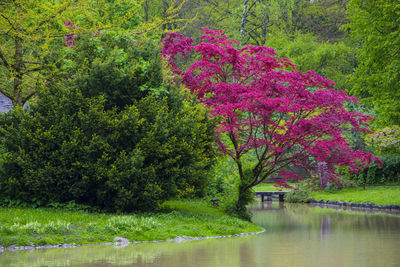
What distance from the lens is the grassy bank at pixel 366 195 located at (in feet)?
77.3

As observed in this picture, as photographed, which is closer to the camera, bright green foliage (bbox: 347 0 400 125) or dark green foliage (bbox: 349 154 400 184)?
bright green foliage (bbox: 347 0 400 125)

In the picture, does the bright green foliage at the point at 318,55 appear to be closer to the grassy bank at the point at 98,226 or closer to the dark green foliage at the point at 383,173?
the dark green foliage at the point at 383,173

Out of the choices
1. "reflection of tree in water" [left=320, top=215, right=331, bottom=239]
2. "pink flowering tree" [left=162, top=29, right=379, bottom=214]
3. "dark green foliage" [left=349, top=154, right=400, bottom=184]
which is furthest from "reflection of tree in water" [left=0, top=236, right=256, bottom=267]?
"dark green foliage" [left=349, top=154, right=400, bottom=184]

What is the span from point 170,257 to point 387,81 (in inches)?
532

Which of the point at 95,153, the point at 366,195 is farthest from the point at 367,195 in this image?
the point at 95,153

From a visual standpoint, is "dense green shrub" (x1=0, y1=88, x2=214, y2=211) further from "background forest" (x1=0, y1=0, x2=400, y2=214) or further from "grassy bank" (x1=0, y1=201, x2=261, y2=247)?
"grassy bank" (x1=0, y1=201, x2=261, y2=247)

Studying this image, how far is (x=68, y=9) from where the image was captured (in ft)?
46.4

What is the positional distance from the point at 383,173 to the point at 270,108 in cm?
2068

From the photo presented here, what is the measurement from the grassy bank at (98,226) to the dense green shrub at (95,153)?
2.43ft

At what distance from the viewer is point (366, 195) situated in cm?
2677

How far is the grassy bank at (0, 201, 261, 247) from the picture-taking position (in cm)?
1052

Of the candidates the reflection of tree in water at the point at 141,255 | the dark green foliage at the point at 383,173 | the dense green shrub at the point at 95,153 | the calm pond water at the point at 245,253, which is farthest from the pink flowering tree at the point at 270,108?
the dark green foliage at the point at 383,173

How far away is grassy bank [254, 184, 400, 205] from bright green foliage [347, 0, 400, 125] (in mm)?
4379

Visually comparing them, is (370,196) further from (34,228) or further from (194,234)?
(34,228)
